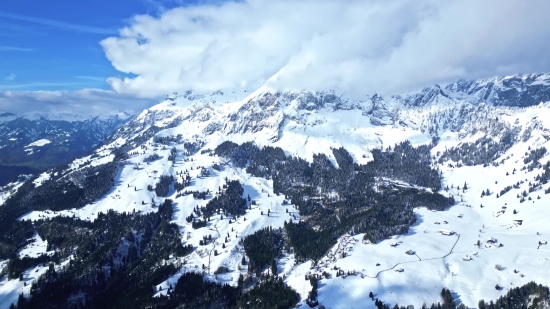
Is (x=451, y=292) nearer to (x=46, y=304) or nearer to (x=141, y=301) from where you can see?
(x=141, y=301)

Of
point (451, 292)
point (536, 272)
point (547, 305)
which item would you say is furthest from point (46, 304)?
point (536, 272)

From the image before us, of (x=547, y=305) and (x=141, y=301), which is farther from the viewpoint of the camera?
(x=141, y=301)

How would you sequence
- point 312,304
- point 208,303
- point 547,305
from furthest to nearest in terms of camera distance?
1. point 208,303
2. point 312,304
3. point 547,305

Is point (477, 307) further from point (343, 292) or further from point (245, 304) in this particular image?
point (245, 304)

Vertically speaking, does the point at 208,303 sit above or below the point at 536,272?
above

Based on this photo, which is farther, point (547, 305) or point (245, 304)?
point (245, 304)

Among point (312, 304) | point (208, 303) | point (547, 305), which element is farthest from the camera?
point (208, 303)

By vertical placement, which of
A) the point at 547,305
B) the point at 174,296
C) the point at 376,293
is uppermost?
the point at 174,296

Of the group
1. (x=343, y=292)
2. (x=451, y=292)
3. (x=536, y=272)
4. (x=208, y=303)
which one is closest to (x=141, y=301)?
(x=208, y=303)

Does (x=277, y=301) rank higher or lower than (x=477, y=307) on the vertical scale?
higher
